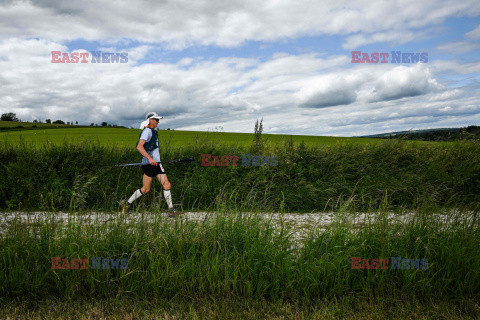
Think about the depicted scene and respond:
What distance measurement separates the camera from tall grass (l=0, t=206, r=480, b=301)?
144 inches

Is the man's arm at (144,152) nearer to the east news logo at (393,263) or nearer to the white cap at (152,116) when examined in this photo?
the white cap at (152,116)

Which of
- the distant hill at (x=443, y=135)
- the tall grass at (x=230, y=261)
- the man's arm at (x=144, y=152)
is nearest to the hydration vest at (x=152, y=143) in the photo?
the man's arm at (x=144, y=152)

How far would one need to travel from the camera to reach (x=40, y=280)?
3.67 m

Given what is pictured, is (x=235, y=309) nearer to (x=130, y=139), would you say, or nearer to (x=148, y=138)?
(x=148, y=138)

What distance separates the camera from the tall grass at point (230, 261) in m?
3.65

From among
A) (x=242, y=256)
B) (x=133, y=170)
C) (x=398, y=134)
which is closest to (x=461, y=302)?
(x=242, y=256)

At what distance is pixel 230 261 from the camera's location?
3.95m

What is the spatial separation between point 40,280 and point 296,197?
6503 mm

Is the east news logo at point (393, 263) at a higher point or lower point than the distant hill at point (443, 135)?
lower

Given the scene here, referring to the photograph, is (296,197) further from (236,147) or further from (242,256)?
(242,256)

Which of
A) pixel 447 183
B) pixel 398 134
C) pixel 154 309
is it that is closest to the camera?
pixel 154 309

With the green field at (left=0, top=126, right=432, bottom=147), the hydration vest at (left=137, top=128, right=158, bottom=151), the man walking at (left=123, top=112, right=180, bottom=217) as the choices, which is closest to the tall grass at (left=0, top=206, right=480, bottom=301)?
the man walking at (left=123, top=112, right=180, bottom=217)

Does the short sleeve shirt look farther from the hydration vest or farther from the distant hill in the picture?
the distant hill

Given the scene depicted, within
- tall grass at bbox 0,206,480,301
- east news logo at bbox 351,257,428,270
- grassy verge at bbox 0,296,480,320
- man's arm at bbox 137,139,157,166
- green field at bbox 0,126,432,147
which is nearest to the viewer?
grassy verge at bbox 0,296,480,320
